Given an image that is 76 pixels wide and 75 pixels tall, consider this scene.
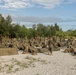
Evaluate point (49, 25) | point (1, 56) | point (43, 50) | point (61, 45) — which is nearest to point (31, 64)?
point (1, 56)

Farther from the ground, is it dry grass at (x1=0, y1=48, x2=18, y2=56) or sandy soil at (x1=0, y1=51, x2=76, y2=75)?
dry grass at (x1=0, y1=48, x2=18, y2=56)

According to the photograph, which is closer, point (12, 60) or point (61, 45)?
point (12, 60)

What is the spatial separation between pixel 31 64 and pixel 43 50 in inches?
236

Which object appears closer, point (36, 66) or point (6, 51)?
point (36, 66)

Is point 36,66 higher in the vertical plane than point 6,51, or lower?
lower

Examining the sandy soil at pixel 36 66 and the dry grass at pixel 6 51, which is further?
the dry grass at pixel 6 51

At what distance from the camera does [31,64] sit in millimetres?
17094

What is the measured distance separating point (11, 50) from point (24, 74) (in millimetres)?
7498

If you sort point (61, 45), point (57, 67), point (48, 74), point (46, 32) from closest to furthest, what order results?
1. point (48, 74)
2. point (57, 67)
3. point (61, 45)
4. point (46, 32)

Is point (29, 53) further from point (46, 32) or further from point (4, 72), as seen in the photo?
point (46, 32)

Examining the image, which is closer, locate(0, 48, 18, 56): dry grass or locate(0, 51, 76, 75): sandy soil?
locate(0, 51, 76, 75): sandy soil

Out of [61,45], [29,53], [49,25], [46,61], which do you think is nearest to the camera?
[46,61]

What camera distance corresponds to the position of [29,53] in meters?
22.1

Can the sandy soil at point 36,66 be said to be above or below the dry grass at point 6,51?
below
